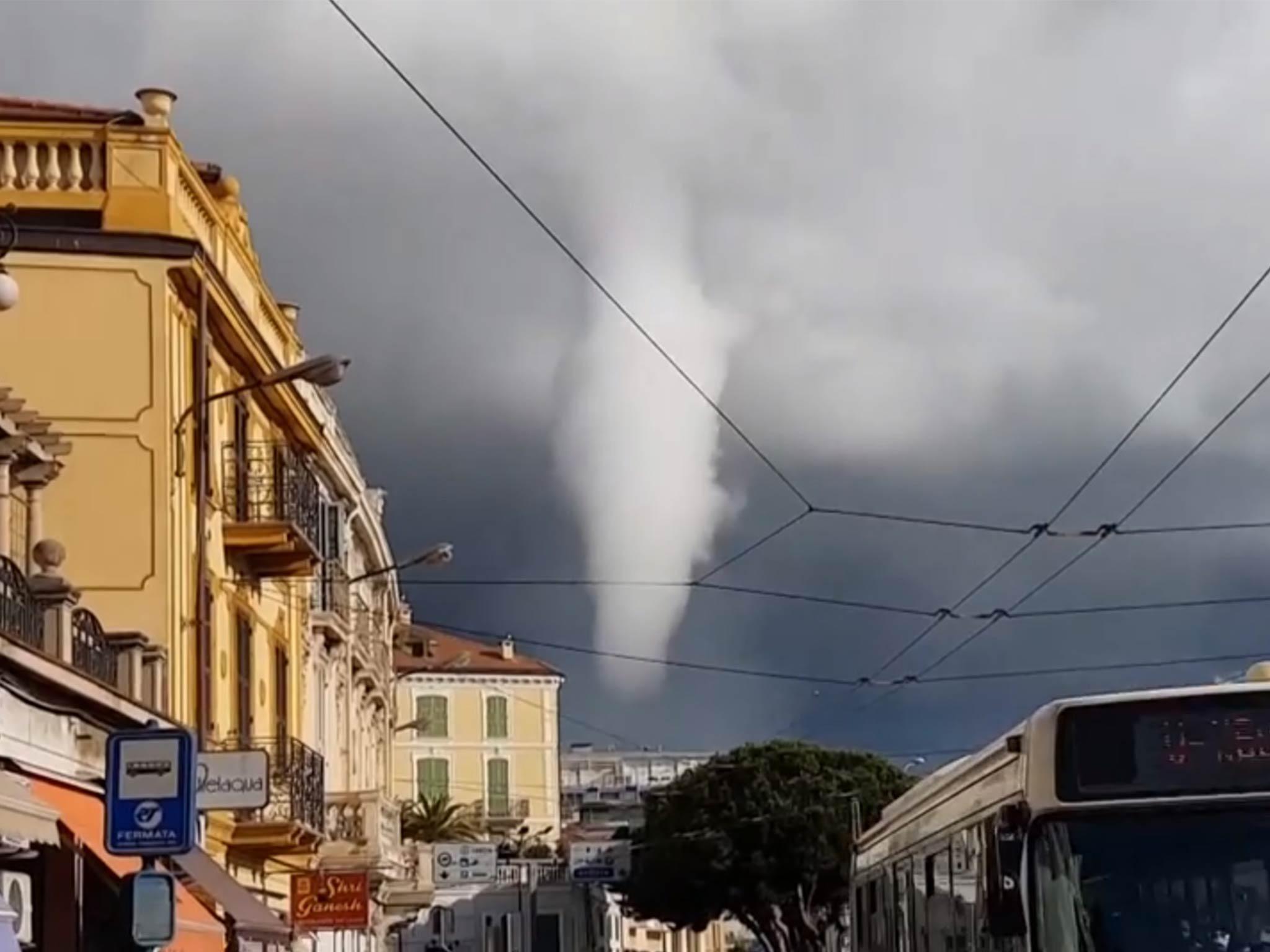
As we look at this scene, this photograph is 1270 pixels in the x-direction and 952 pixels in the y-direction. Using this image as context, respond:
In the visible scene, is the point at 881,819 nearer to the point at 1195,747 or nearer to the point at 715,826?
the point at 1195,747

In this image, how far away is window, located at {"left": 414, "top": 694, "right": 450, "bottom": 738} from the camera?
11006 cm

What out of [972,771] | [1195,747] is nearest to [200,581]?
[972,771]

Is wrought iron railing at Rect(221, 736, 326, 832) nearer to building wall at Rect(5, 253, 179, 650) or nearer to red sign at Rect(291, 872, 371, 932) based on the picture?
red sign at Rect(291, 872, 371, 932)

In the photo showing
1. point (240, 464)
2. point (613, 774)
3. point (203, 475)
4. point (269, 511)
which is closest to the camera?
point (203, 475)

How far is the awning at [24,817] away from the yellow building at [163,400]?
844 cm

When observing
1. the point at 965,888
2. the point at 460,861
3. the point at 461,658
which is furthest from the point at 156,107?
the point at 461,658

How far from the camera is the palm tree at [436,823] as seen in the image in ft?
292

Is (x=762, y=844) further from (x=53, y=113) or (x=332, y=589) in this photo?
(x=53, y=113)

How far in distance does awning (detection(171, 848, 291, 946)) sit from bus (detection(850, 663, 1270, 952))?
12.4 m

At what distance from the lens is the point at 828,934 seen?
79062 mm

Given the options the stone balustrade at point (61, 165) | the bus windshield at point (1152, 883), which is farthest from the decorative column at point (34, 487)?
the bus windshield at point (1152, 883)

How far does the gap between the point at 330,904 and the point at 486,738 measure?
269 feet

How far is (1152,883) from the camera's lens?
34.0ft

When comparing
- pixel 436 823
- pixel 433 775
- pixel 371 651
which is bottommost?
pixel 436 823
